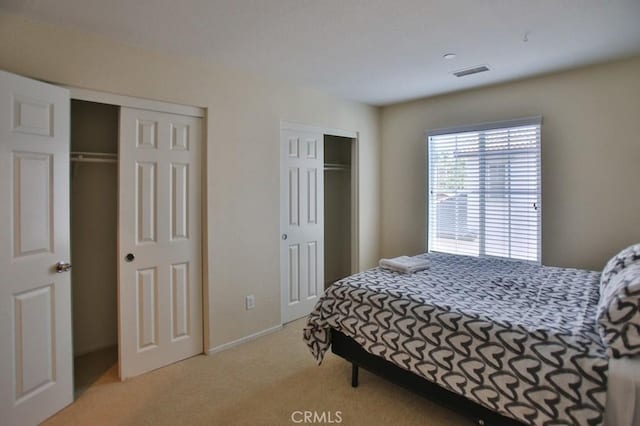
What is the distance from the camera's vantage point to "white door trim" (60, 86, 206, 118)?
2.34 metres

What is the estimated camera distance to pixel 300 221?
12.4 ft

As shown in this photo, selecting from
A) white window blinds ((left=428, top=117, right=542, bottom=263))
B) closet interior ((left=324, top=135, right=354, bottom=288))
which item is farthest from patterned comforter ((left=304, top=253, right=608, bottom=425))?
closet interior ((left=324, top=135, right=354, bottom=288))

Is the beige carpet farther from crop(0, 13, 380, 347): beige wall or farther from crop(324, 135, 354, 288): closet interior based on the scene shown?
crop(324, 135, 354, 288): closet interior

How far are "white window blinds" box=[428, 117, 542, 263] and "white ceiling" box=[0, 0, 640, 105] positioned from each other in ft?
2.18

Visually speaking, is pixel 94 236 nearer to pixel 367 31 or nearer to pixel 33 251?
pixel 33 251

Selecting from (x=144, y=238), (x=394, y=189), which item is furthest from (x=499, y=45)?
(x=144, y=238)

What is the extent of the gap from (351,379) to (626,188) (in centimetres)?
276

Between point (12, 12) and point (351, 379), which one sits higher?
point (12, 12)

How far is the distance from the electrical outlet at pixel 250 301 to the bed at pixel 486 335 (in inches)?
36.9

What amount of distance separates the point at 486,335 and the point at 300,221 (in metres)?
2.37

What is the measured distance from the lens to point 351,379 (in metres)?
2.50

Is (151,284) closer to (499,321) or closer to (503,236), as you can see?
(499,321)

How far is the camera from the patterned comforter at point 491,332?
1470 mm

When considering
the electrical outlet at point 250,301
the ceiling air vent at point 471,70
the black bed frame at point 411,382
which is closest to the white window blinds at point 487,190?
the ceiling air vent at point 471,70
